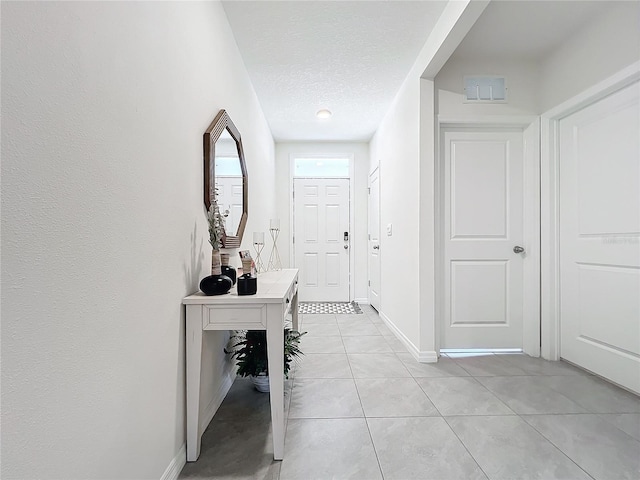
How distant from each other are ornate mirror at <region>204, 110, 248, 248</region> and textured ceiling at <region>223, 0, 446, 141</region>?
0.72 m

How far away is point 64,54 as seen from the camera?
0.72 metres

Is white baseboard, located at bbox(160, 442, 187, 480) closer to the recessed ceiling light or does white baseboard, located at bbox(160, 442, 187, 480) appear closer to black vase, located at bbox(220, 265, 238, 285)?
black vase, located at bbox(220, 265, 238, 285)

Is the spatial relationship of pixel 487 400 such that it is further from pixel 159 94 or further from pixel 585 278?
pixel 159 94

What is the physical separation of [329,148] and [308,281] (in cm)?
198

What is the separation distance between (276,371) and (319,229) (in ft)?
11.5

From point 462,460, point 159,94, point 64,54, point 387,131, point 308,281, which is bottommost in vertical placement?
point 462,460

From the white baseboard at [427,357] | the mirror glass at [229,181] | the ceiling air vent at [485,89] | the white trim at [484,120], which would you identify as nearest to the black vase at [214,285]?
the mirror glass at [229,181]

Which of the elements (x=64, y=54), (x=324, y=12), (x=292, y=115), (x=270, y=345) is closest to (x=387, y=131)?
(x=292, y=115)

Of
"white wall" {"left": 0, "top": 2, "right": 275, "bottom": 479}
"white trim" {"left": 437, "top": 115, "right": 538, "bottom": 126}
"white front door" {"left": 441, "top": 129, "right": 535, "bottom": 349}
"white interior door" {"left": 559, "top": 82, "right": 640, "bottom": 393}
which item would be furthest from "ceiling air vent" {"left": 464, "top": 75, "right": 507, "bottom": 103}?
"white wall" {"left": 0, "top": 2, "right": 275, "bottom": 479}

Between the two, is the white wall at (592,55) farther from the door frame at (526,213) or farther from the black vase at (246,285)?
the black vase at (246,285)

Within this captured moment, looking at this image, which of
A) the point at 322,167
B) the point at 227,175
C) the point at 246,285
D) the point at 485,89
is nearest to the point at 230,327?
the point at 246,285

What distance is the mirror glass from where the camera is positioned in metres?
1.89

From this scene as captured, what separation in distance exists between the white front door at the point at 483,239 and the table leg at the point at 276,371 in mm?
1778

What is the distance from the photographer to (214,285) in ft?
4.80
